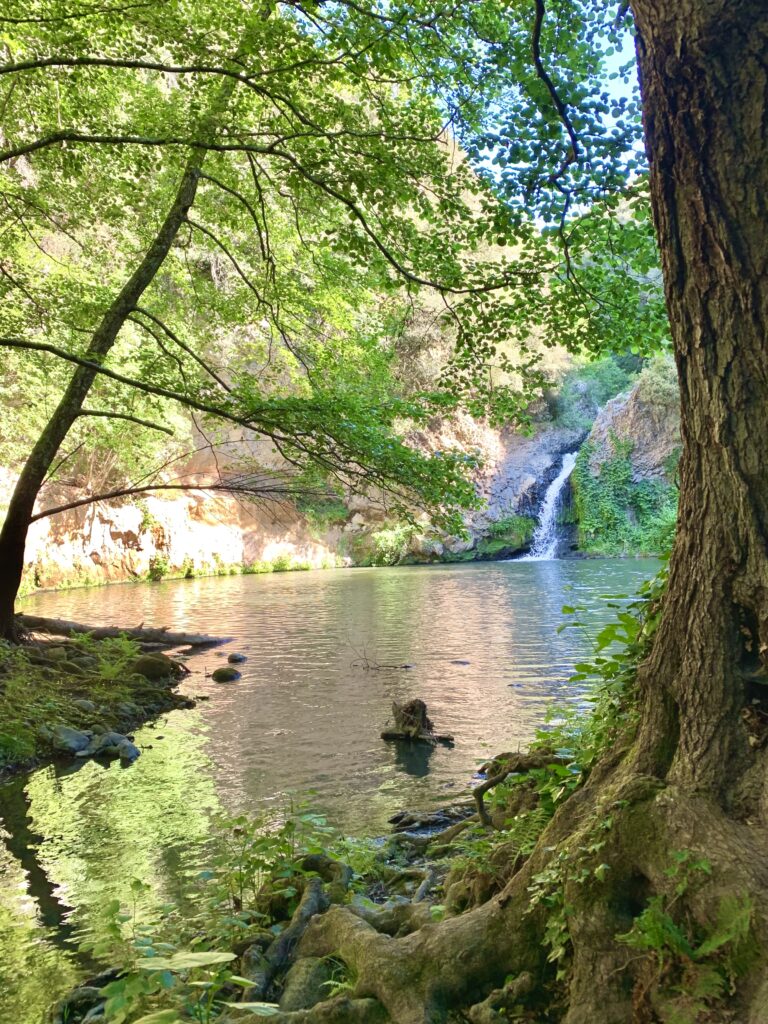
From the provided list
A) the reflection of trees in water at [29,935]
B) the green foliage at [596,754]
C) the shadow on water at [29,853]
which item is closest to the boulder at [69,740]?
the shadow on water at [29,853]

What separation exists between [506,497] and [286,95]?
37353 mm

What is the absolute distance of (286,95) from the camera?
7.03m

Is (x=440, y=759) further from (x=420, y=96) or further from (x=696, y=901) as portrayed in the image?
(x=420, y=96)

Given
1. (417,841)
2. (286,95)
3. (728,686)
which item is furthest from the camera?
(286,95)

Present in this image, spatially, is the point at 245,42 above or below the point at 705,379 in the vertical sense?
above

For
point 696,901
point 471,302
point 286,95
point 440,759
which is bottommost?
point 440,759

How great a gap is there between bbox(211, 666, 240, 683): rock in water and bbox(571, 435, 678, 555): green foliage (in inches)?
1138

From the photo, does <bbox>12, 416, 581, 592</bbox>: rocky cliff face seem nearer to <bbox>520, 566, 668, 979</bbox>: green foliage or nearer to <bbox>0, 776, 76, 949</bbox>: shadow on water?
<bbox>0, 776, 76, 949</bbox>: shadow on water

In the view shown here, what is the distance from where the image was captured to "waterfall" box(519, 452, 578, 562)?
40656mm

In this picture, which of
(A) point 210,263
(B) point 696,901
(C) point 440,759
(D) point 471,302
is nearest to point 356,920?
(B) point 696,901

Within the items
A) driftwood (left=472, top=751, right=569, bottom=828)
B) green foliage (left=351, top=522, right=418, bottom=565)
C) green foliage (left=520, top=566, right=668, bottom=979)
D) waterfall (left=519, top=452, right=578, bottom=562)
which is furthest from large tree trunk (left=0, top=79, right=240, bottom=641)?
waterfall (left=519, top=452, right=578, bottom=562)

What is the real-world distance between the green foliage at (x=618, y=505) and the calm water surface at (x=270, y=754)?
766 inches

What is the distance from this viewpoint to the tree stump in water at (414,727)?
27.8 feet

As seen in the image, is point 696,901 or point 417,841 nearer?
point 696,901
